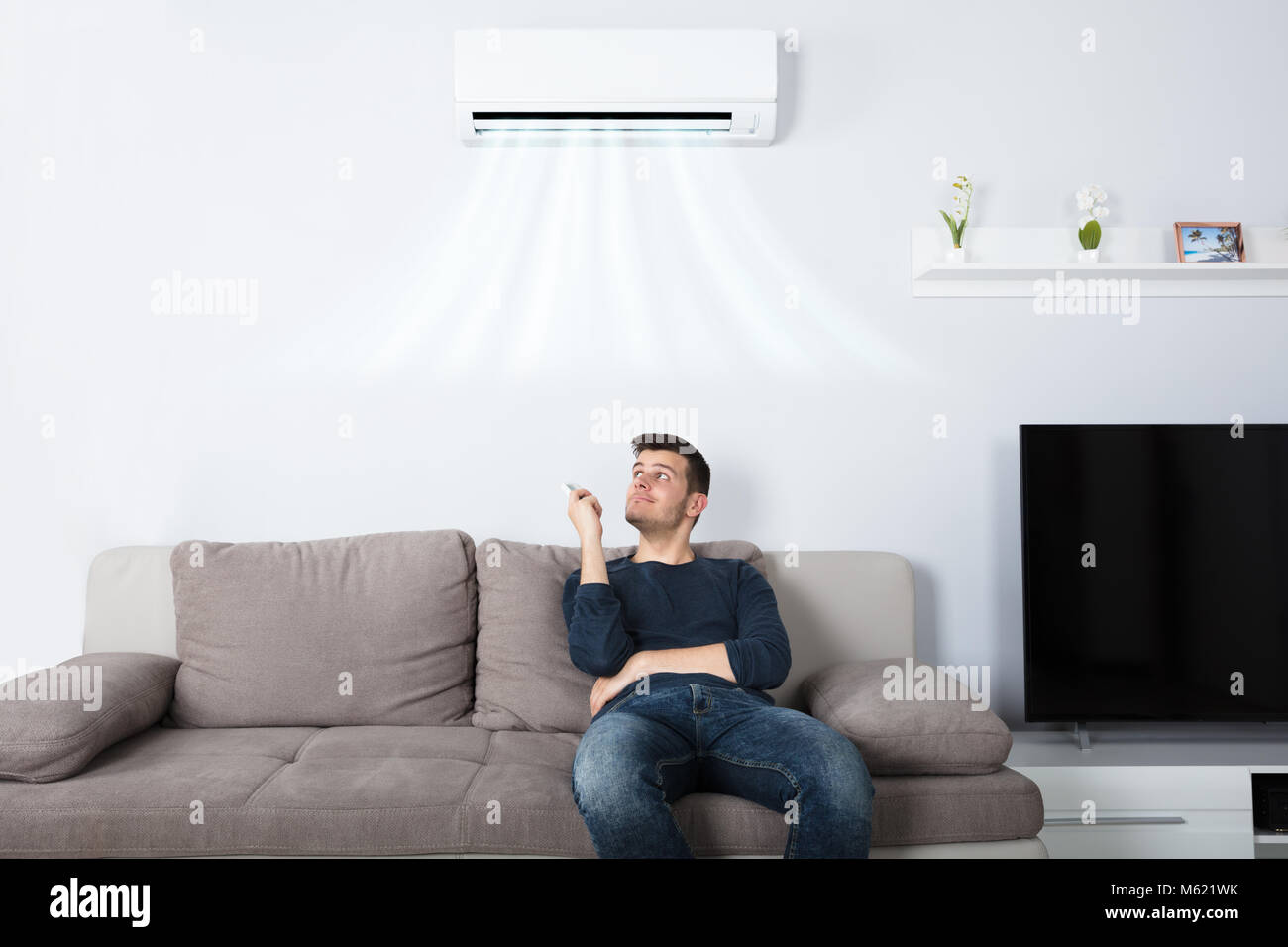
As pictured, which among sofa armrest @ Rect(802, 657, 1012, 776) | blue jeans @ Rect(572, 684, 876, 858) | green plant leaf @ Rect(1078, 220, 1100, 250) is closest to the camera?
blue jeans @ Rect(572, 684, 876, 858)

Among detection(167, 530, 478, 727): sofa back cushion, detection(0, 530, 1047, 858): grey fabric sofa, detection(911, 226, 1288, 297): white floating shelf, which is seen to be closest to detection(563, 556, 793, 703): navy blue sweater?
detection(0, 530, 1047, 858): grey fabric sofa

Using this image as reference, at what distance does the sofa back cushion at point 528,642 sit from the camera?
2.13m

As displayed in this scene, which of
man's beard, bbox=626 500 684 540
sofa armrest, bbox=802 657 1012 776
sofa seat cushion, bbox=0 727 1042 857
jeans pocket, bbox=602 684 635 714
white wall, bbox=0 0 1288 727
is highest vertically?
white wall, bbox=0 0 1288 727

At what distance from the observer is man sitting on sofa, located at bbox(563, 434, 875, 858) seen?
60.7 inches

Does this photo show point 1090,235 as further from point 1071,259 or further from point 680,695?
point 680,695

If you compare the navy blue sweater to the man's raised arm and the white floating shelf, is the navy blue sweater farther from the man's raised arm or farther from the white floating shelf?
the white floating shelf

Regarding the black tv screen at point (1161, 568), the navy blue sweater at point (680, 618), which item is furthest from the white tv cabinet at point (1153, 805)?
the navy blue sweater at point (680, 618)

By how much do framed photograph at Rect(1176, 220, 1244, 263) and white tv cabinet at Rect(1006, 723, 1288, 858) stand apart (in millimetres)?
1312

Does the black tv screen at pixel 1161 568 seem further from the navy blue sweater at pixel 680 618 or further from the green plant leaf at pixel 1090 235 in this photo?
Result: the navy blue sweater at pixel 680 618

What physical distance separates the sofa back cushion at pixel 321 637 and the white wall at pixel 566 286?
34 centimetres

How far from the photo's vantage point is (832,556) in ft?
8.07

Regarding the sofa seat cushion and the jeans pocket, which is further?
the jeans pocket

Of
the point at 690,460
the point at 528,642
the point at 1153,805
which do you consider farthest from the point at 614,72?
the point at 1153,805
